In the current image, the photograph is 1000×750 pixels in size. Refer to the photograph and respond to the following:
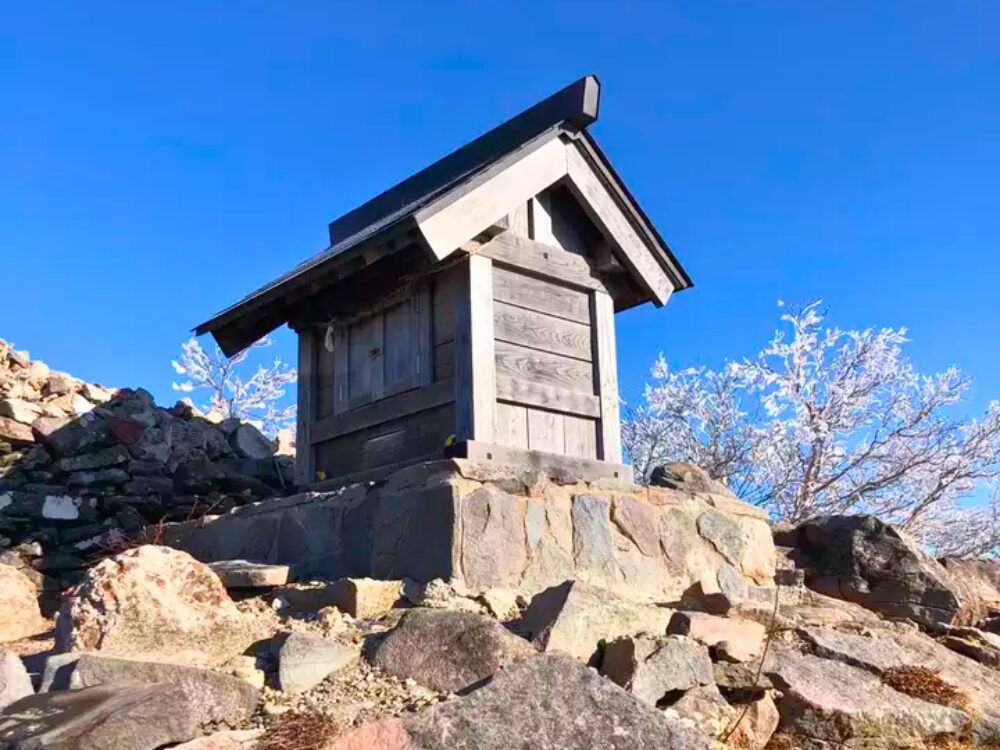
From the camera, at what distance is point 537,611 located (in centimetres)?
425

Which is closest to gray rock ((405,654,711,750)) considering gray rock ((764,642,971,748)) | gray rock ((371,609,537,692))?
gray rock ((371,609,537,692))

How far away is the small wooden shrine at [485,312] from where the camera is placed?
5.75 metres

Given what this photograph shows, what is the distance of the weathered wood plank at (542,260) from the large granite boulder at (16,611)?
3173 millimetres

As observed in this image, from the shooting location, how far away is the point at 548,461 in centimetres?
586

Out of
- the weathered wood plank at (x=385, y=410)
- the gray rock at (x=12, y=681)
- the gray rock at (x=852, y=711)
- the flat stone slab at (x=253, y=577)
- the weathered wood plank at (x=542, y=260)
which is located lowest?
the gray rock at (x=852, y=711)

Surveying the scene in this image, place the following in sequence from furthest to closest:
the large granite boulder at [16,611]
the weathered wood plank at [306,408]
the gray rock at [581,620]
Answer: the weathered wood plank at [306,408] → the large granite boulder at [16,611] → the gray rock at [581,620]

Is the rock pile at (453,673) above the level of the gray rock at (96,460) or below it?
below

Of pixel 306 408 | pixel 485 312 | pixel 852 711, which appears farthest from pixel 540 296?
pixel 852 711

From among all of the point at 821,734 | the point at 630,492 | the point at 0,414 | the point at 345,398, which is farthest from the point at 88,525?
the point at 821,734

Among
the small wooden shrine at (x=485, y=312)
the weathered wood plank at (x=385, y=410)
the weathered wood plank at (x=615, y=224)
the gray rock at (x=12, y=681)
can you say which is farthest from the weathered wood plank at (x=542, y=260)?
the gray rock at (x=12, y=681)

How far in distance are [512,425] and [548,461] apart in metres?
0.31

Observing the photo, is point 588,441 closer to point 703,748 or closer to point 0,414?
point 703,748

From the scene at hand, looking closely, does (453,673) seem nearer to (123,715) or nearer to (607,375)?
(123,715)

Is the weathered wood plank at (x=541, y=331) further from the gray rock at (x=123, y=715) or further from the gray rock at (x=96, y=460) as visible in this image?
the gray rock at (x=96, y=460)
